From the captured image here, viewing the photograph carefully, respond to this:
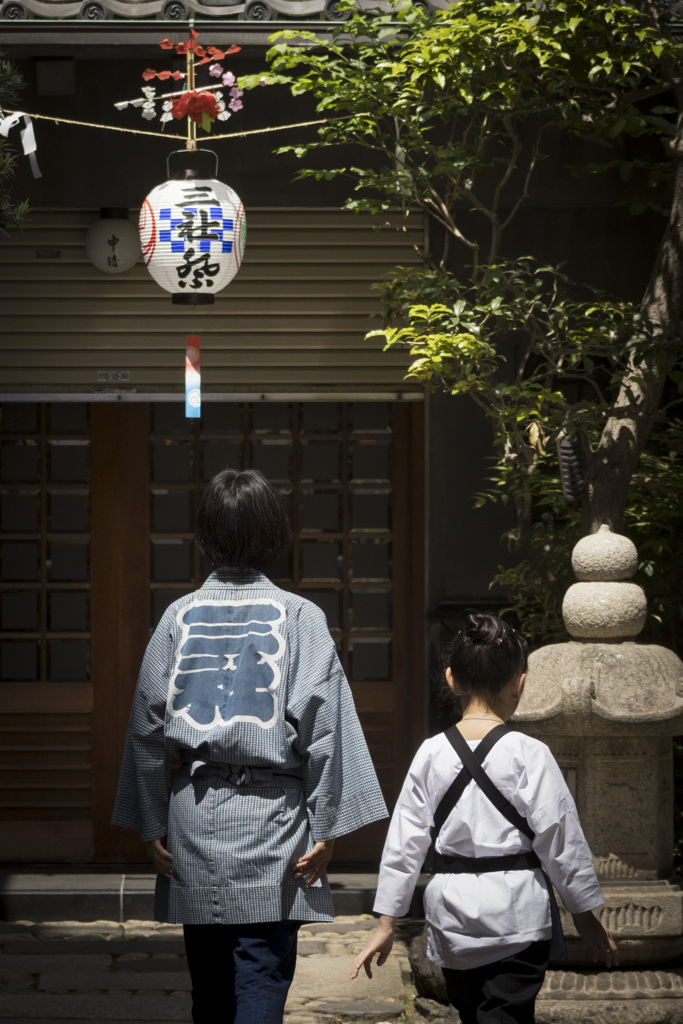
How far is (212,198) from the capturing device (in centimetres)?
609

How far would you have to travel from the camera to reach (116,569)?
790 centimetres

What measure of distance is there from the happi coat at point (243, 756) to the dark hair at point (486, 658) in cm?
38

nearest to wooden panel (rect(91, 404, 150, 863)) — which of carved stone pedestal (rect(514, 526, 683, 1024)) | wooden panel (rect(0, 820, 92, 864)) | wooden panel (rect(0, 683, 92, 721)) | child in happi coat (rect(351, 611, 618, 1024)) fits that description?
wooden panel (rect(0, 683, 92, 721))

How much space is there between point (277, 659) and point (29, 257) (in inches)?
198

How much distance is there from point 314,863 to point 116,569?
15.5ft

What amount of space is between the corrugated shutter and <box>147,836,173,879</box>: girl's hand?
4.42m

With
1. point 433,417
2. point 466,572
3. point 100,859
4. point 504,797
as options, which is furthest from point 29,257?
point 504,797

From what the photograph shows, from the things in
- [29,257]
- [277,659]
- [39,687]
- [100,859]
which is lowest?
[100,859]

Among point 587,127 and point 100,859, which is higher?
point 587,127

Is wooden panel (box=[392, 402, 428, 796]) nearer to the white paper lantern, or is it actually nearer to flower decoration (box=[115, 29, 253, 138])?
the white paper lantern

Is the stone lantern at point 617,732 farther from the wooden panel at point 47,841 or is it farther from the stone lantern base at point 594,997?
the wooden panel at point 47,841

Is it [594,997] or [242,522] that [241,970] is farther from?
[594,997]

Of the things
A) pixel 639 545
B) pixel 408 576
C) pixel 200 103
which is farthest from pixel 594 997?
pixel 200 103

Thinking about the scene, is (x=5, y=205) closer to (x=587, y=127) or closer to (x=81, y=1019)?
(x=587, y=127)
